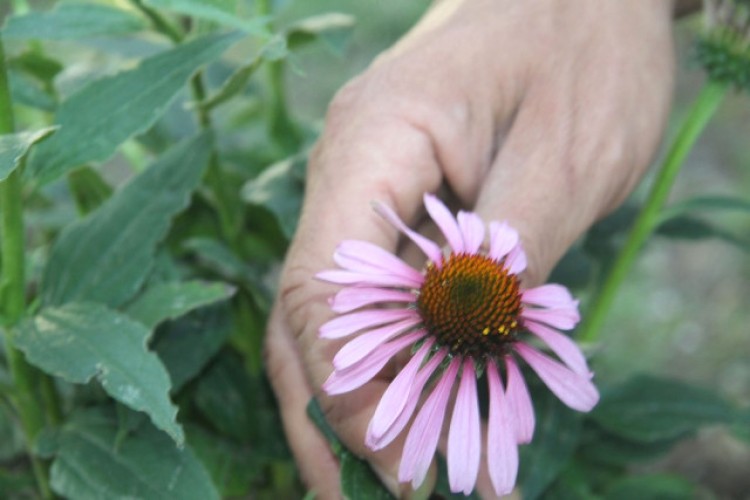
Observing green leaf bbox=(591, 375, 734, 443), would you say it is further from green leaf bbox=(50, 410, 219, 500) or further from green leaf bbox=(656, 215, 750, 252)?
green leaf bbox=(50, 410, 219, 500)

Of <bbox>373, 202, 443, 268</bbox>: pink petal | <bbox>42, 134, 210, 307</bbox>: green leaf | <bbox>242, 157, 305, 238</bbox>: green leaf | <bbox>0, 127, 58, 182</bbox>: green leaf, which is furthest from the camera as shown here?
<bbox>242, 157, 305, 238</bbox>: green leaf

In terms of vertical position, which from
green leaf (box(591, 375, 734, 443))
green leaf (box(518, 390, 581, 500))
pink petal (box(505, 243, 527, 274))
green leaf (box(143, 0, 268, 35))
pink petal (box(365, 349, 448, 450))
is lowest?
green leaf (box(591, 375, 734, 443))

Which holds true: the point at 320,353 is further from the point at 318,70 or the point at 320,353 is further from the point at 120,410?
the point at 318,70

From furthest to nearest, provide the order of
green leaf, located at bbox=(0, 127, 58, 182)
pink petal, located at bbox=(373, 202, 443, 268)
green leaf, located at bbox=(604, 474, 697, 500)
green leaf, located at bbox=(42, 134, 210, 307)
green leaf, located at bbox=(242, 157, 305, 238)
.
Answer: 1. green leaf, located at bbox=(604, 474, 697, 500)
2. green leaf, located at bbox=(242, 157, 305, 238)
3. green leaf, located at bbox=(42, 134, 210, 307)
4. pink petal, located at bbox=(373, 202, 443, 268)
5. green leaf, located at bbox=(0, 127, 58, 182)

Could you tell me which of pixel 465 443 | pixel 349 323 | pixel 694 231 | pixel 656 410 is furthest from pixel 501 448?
pixel 694 231

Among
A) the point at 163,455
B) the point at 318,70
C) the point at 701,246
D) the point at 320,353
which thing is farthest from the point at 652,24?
the point at 318,70

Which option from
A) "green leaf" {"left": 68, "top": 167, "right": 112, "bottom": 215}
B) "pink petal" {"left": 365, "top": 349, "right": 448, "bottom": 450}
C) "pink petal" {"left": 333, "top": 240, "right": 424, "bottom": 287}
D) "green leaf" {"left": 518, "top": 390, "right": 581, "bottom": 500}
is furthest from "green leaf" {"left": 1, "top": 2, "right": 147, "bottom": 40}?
"green leaf" {"left": 518, "top": 390, "right": 581, "bottom": 500}

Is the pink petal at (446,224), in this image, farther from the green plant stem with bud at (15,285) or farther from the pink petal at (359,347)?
the green plant stem with bud at (15,285)
